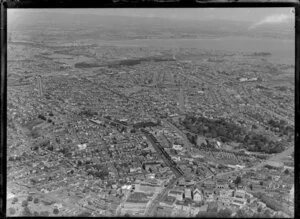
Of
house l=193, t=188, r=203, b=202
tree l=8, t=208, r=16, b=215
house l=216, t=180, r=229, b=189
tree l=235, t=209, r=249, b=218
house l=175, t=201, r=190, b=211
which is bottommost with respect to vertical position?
tree l=235, t=209, r=249, b=218

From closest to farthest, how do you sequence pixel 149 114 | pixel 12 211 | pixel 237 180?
pixel 12 211
pixel 237 180
pixel 149 114

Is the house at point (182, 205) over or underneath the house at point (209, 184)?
underneath

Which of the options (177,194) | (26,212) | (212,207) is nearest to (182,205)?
(177,194)

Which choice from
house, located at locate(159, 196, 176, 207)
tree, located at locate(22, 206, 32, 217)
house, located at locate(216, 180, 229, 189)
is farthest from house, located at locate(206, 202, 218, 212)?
tree, located at locate(22, 206, 32, 217)

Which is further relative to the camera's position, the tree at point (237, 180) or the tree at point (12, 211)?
the tree at point (237, 180)

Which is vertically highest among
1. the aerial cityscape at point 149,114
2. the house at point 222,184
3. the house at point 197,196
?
the aerial cityscape at point 149,114

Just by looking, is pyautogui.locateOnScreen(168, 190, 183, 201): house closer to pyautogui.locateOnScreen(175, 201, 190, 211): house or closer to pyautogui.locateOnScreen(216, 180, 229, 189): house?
pyautogui.locateOnScreen(175, 201, 190, 211): house

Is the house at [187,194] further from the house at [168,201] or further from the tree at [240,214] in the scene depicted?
the tree at [240,214]

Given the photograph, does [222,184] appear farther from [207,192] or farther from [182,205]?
[182,205]

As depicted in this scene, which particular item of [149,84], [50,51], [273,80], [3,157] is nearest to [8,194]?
[3,157]

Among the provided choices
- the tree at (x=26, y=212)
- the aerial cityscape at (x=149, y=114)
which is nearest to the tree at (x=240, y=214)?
the aerial cityscape at (x=149, y=114)
